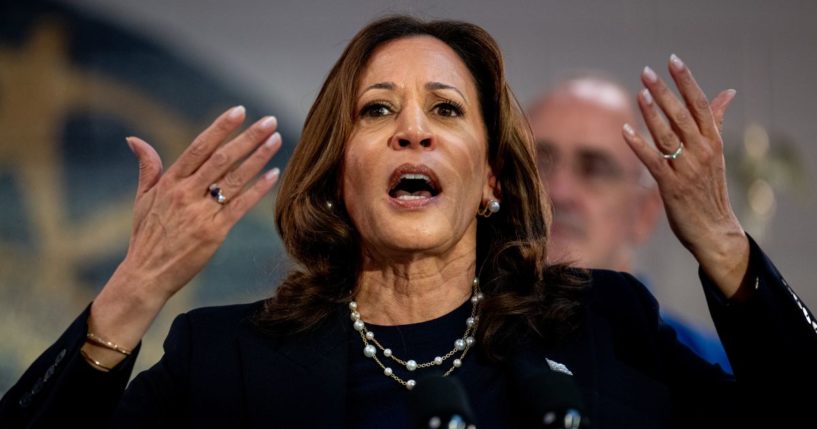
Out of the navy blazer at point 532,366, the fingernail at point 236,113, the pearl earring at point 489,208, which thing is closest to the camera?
the fingernail at point 236,113

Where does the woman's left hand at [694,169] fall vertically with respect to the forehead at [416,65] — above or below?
below

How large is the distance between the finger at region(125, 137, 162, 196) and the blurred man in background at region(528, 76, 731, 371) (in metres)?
1.84

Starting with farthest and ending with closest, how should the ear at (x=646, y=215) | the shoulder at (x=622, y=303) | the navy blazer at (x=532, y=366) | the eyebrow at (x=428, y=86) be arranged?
the ear at (x=646, y=215) → the eyebrow at (x=428, y=86) → the shoulder at (x=622, y=303) → the navy blazer at (x=532, y=366)

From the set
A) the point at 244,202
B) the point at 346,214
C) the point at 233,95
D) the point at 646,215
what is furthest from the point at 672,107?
the point at 233,95

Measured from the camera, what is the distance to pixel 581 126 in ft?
12.9

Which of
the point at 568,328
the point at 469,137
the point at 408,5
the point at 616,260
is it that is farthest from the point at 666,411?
the point at 616,260

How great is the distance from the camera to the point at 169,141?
3926 mm

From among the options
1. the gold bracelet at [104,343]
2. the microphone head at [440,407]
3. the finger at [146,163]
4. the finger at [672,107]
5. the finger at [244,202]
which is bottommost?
the gold bracelet at [104,343]

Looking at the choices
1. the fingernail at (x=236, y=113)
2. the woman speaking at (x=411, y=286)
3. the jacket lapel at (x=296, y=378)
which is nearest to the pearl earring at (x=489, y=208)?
the woman speaking at (x=411, y=286)

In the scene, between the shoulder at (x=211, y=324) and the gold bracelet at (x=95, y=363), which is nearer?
the gold bracelet at (x=95, y=363)

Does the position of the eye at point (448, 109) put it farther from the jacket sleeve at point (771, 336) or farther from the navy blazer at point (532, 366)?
the jacket sleeve at point (771, 336)

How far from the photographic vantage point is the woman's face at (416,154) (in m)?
2.35

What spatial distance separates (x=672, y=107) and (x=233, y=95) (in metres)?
2.23

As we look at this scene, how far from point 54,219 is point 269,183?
2.05 metres
